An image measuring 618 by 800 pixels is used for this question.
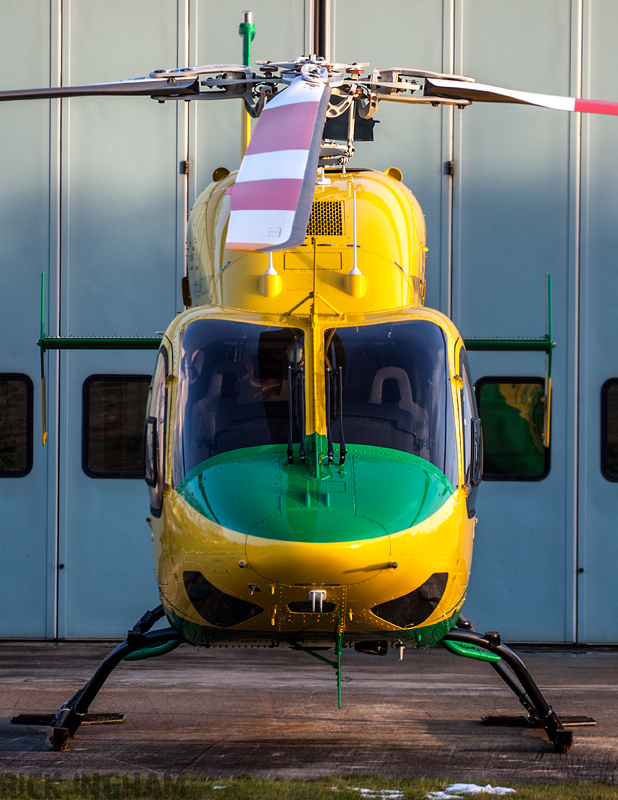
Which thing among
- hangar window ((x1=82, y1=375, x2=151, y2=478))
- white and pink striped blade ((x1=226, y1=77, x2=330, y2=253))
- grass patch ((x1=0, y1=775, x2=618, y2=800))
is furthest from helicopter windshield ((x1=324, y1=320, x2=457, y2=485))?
hangar window ((x1=82, y1=375, x2=151, y2=478))

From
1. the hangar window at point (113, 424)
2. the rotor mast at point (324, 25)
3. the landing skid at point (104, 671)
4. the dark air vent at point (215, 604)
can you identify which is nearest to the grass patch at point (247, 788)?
the landing skid at point (104, 671)

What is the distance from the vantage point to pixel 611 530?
24.5 ft

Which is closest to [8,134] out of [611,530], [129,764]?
[129,764]

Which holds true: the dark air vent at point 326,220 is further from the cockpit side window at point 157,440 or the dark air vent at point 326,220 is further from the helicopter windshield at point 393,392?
the cockpit side window at point 157,440

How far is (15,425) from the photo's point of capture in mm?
7766

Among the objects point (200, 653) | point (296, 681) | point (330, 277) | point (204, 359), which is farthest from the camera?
point (200, 653)

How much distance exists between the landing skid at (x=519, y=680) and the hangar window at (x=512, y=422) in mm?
2733

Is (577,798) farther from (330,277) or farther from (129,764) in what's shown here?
(330,277)

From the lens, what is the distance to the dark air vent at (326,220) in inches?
170

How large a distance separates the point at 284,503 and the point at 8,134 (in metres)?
5.71

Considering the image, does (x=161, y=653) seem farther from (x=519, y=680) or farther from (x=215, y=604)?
(x=519, y=680)

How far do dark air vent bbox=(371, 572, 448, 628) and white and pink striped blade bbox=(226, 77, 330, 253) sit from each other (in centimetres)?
173

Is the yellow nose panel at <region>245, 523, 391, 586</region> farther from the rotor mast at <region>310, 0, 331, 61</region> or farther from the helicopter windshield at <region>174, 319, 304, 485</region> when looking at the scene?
the rotor mast at <region>310, 0, 331, 61</region>

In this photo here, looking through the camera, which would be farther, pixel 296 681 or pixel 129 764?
pixel 296 681
